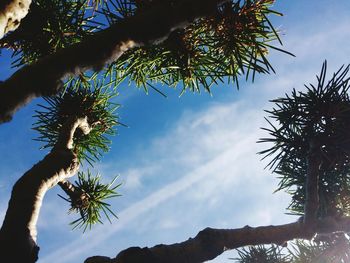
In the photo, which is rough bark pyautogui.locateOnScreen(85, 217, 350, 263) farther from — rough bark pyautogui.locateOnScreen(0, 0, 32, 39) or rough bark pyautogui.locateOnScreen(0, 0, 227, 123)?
rough bark pyautogui.locateOnScreen(0, 0, 32, 39)

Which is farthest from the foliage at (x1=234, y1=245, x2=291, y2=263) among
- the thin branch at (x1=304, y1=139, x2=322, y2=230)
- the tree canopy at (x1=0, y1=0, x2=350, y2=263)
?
the thin branch at (x1=304, y1=139, x2=322, y2=230)

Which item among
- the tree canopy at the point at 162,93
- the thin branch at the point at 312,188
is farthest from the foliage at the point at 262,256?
the thin branch at the point at 312,188

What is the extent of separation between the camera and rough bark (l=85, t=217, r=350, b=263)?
1857mm

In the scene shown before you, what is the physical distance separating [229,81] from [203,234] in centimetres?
262

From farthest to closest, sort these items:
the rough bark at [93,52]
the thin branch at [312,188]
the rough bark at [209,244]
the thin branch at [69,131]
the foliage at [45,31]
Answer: the foliage at [45,31], the thin branch at [69,131], the thin branch at [312,188], the rough bark at [209,244], the rough bark at [93,52]

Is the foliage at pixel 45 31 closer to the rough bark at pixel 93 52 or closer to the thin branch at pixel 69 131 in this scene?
the thin branch at pixel 69 131

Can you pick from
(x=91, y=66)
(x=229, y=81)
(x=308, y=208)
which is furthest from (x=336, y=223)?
(x=91, y=66)

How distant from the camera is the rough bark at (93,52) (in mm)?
1430

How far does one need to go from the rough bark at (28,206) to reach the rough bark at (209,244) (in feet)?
1.27

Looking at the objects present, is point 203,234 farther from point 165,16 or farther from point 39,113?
point 39,113

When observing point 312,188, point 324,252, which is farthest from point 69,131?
point 324,252

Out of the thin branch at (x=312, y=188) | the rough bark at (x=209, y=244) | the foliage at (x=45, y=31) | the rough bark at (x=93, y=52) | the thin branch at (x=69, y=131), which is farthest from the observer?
the foliage at (x=45, y=31)

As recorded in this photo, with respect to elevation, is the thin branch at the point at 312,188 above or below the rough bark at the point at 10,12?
below

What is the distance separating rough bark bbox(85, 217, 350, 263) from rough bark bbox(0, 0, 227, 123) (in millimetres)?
987
